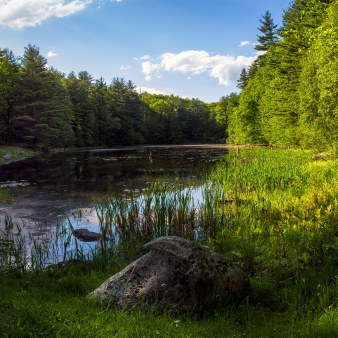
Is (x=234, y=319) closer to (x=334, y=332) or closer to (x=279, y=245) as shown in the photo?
(x=334, y=332)

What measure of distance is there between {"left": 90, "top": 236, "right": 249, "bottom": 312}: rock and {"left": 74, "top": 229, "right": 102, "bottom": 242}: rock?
4.65 meters

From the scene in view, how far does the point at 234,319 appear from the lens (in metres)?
4.60

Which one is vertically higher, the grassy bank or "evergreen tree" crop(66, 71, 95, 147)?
"evergreen tree" crop(66, 71, 95, 147)

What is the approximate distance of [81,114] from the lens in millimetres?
66812

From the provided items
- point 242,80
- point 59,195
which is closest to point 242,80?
point 242,80

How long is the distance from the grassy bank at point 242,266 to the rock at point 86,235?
1.86 feet

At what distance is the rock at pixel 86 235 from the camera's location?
970 centimetres

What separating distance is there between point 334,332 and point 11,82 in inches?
2079

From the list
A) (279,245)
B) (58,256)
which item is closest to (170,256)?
(279,245)

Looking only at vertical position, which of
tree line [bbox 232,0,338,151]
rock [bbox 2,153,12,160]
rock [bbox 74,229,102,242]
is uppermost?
tree line [bbox 232,0,338,151]

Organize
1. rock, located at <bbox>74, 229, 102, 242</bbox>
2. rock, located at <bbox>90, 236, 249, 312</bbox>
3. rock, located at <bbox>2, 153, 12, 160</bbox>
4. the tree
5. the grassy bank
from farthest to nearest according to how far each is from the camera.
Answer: the tree
rock, located at <bbox>2, 153, 12, 160</bbox>
rock, located at <bbox>74, 229, 102, 242</bbox>
rock, located at <bbox>90, 236, 249, 312</bbox>
the grassy bank

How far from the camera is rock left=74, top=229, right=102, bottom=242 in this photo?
970 centimetres

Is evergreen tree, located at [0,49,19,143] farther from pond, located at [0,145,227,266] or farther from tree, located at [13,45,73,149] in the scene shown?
pond, located at [0,145,227,266]

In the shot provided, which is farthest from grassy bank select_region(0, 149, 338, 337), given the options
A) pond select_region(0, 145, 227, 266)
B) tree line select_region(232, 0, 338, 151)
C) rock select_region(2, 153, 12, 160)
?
rock select_region(2, 153, 12, 160)
